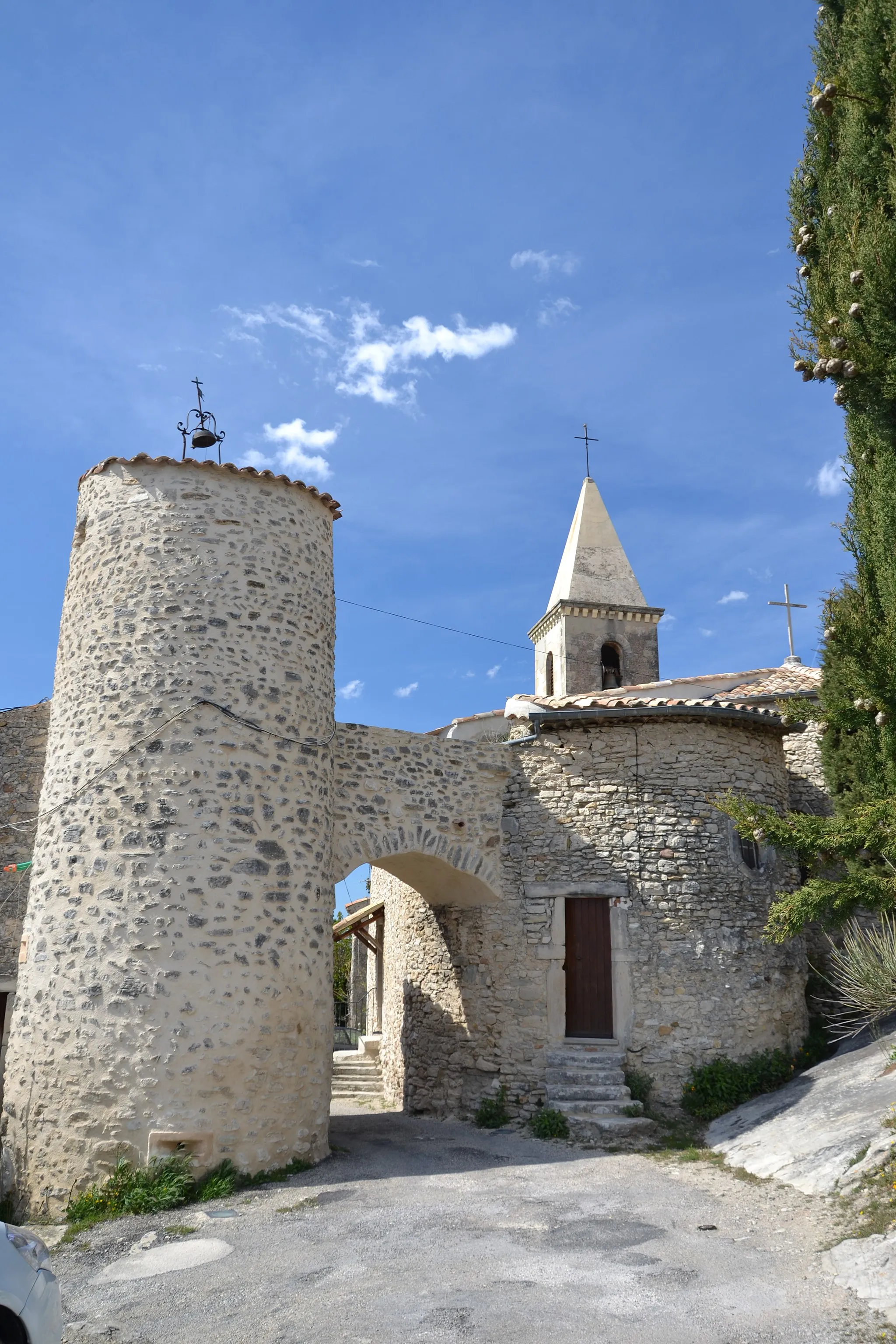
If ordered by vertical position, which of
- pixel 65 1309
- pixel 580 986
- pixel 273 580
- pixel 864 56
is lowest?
A: pixel 65 1309

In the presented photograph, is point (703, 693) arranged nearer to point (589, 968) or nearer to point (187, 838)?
point (589, 968)

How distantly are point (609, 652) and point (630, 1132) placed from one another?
504 inches

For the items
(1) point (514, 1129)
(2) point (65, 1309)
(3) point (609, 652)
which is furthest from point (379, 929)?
(2) point (65, 1309)

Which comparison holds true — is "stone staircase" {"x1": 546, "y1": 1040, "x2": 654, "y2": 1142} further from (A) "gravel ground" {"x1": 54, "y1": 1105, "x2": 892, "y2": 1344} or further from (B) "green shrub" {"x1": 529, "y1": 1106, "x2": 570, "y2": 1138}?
(A) "gravel ground" {"x1": 54, "y1": 1105, "x2": 892, "y2": 1344}

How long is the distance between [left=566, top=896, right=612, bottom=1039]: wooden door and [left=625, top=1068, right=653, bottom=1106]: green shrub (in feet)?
1.75

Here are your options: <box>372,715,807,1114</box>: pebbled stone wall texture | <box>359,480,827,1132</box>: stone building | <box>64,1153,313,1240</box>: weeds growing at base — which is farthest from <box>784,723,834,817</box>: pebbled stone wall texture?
<box>64,1153,313,1240</box>: weeds growing at base

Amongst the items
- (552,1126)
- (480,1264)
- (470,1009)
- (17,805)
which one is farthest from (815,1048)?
(17,805)

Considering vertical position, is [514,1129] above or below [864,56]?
below

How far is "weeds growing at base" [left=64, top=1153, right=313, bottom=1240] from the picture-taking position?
7770 millimetres

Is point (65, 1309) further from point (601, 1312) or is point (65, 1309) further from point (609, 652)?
point (609, 652)

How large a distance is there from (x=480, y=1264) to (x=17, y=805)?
7291 millimetres

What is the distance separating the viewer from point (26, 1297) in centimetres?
459

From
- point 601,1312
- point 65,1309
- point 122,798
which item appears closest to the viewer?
point 601,1312

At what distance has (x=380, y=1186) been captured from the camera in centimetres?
837
